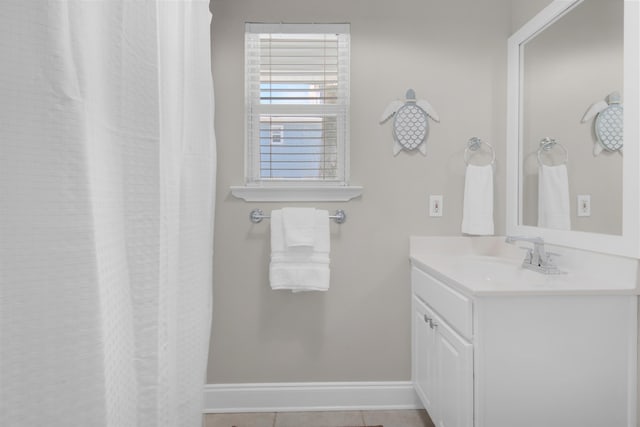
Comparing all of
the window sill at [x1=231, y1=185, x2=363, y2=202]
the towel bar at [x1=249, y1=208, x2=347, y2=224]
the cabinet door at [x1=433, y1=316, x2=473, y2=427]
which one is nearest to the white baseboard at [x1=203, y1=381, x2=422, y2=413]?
the cabinet door at [x1=433, y1=316, x2=473, y2=427]

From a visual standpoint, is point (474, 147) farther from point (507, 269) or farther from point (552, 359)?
point (552, 359)

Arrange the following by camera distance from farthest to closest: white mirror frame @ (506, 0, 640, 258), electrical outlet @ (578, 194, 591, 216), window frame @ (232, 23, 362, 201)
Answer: window frame @ (232, 23, 362, 201)
electrical outlet @ (578, 194, 591, 216)
white mirror frame @ (506, 0, 640, 258)

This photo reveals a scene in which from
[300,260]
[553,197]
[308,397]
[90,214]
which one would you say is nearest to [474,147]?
[553,197]

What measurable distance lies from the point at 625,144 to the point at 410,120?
3.15ft

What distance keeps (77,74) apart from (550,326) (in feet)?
4.76

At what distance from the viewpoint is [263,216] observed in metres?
2.01

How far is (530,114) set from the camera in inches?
72.7

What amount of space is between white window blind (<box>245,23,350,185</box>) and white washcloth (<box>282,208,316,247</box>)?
7.8 inches

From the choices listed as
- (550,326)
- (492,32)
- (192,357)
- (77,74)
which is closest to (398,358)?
(550,326)

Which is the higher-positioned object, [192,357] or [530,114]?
[530,114]

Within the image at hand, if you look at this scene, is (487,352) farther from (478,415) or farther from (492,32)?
(492,32)

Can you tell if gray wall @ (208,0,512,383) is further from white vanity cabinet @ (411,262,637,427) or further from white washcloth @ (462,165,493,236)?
white vanity cabinet @ (411,262,637,427)

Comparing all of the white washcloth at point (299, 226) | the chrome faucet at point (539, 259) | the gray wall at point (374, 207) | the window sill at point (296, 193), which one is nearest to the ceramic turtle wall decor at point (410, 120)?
the gray wall at point (374, 207)

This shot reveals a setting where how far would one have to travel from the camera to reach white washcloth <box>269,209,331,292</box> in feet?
6.31
